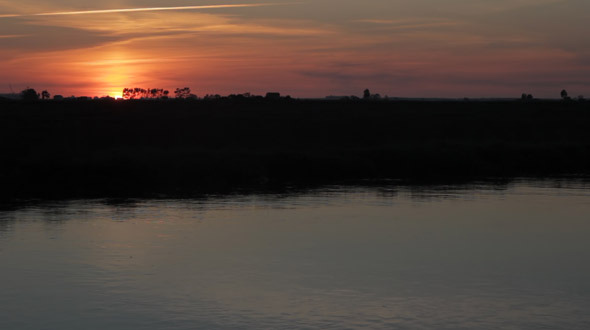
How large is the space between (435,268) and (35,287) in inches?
322

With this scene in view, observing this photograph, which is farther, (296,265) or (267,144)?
(267,144)

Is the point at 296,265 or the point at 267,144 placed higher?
the point at 267,144

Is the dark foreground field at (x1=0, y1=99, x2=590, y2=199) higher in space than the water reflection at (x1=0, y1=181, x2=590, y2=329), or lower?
higher

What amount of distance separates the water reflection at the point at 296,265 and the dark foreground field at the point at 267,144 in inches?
359

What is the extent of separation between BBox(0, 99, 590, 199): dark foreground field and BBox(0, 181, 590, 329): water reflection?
359 inches

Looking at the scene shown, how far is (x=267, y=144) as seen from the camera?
2517 inches

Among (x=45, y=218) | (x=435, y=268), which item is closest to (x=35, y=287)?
(x=435, y=268)

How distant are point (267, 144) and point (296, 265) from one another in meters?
45.6

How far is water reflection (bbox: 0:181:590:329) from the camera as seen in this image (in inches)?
561

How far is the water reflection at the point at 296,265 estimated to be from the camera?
1426 cm

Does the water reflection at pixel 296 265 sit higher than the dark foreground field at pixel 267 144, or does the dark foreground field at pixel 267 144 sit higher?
the dark foreground field at pixel 267 144

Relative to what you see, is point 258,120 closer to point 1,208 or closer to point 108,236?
point 1,208

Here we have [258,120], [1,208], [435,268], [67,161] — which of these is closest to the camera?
[435,268]

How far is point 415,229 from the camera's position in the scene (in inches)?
936
